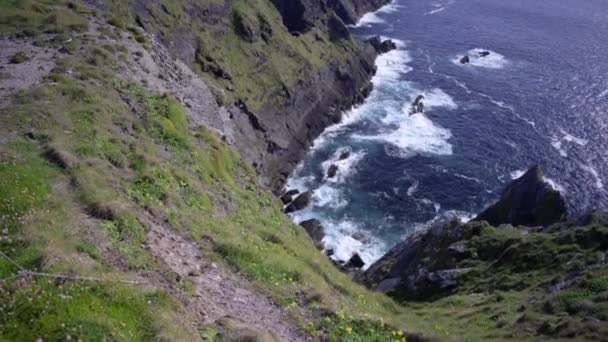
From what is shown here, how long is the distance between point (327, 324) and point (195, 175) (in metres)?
16.8

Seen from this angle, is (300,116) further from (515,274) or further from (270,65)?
(515,274)

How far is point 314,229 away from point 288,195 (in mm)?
12138

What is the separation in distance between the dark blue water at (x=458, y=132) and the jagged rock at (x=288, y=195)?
248 centimetres

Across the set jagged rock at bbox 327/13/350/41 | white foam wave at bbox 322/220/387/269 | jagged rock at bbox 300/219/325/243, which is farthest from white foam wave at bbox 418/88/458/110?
jagged rock at bbox 300/219/325/243

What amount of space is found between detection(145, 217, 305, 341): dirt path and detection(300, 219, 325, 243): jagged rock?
160ft

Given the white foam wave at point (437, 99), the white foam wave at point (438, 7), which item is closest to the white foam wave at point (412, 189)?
the white foam wave at point (437, 99)

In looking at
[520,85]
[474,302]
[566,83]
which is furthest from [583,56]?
[474,302]

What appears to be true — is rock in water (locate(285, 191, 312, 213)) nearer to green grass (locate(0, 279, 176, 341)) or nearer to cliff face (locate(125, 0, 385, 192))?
cliff face (locate(125, 0, 385, 192))

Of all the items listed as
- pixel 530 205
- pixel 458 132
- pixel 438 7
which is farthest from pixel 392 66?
pixel 530 205

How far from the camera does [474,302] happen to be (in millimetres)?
34750

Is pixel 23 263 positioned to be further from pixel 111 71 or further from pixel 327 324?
pixel 111 71

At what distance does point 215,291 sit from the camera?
20.5 metres

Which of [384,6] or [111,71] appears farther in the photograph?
[384,6]

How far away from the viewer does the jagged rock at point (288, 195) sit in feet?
267
